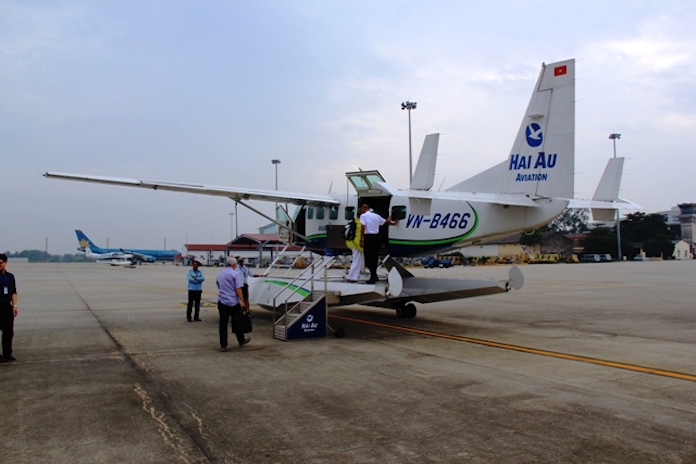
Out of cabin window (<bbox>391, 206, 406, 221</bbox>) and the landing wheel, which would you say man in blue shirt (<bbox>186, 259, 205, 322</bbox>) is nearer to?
the landing wheel

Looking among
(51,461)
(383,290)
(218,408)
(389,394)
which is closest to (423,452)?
(389,394)

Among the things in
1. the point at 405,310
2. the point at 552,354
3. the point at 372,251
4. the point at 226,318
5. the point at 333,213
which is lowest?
the point at 552,354

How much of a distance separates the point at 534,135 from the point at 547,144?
1.17ft

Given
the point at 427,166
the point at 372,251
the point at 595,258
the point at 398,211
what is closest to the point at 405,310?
the point at 398,211

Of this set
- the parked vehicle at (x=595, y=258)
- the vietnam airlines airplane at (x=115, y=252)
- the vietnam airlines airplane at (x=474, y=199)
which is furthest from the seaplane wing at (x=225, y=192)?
the vietnam airlines airplane at (x=115, y=252)

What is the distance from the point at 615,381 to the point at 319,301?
18.4ft

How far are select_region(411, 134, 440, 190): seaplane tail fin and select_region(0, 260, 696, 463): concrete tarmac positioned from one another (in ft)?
9.95

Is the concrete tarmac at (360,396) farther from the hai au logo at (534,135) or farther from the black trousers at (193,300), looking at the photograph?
the hai au logo at (534,135)

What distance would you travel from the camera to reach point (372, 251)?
11.4 m

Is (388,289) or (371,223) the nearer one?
(388,289)

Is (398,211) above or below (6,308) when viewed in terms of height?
above

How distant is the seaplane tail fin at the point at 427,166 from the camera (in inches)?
389

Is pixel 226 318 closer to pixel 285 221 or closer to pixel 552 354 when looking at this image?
pixel 552 354

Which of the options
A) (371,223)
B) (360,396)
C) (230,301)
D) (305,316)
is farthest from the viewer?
(371,223)
